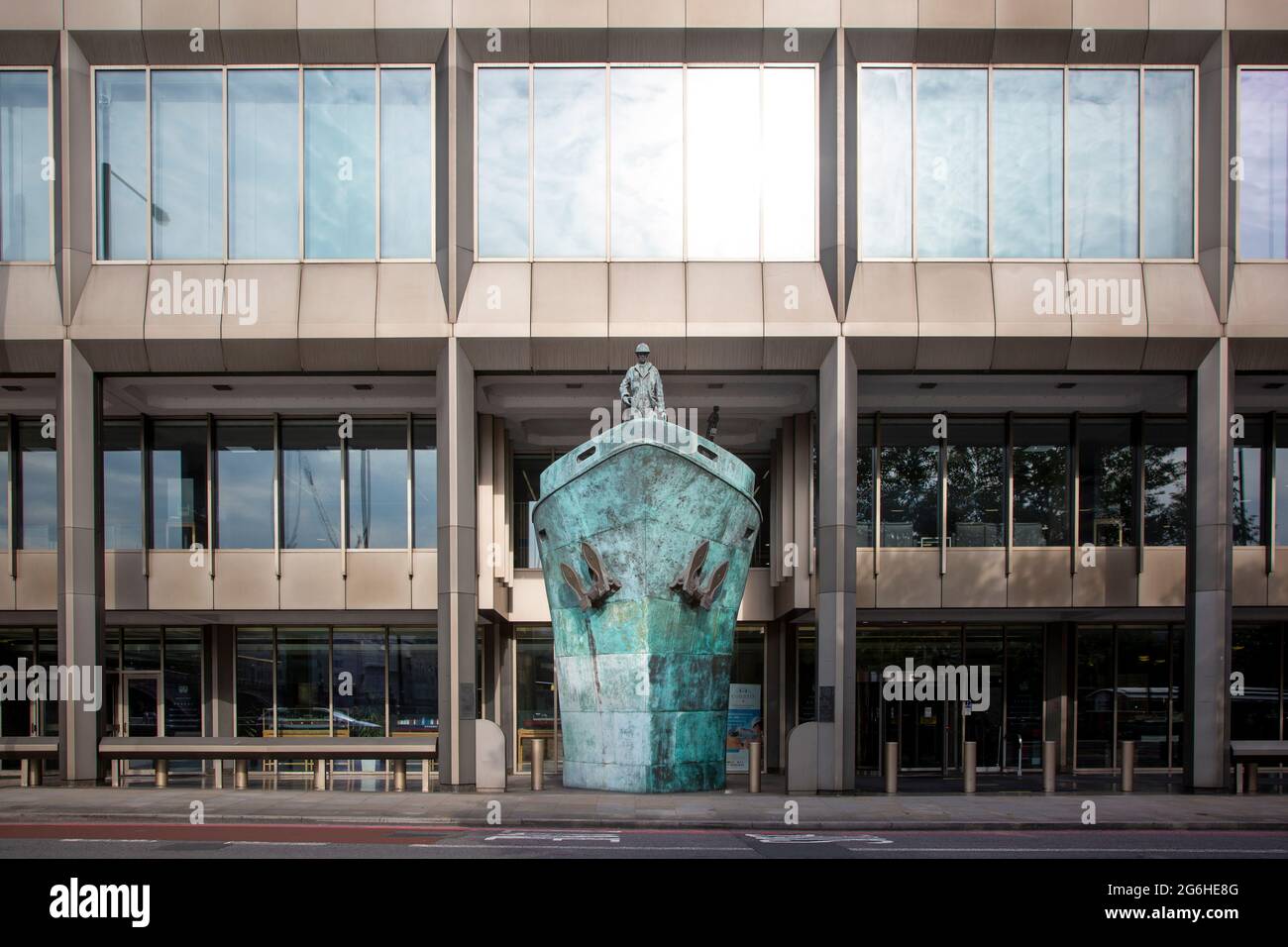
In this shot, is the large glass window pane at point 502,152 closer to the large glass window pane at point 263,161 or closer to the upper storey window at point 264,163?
the upper storey window at point 264,163

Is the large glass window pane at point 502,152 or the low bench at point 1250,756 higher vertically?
the large glass window pane at point 502,152

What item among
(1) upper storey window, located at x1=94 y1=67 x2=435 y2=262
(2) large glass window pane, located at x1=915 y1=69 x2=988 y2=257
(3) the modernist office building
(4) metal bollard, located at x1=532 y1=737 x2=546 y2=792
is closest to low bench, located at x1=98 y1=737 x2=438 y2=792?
(3) the modernist office building

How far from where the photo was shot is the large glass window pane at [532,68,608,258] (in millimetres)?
20719

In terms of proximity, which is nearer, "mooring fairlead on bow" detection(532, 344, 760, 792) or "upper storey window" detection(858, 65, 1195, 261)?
"mooring fairlead on bow" detection(532, 344, 760, 792)

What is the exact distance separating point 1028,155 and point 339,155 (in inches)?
498

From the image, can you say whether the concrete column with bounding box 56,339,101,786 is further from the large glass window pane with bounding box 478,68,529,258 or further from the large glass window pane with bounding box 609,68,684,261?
the large glass window pane with bounding box 609,68,684,261

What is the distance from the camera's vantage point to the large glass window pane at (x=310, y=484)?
25016mm

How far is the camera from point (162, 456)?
25.5 meters

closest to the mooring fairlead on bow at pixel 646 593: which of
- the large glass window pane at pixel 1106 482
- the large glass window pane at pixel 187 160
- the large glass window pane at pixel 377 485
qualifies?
the large glass window pane at pixel 377 485

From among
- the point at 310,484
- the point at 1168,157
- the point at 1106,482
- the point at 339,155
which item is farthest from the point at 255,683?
the point at 1168,157

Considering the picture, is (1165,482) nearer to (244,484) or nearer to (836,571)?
(836,571)

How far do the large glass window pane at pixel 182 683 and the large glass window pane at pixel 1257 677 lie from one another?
23.5 meters

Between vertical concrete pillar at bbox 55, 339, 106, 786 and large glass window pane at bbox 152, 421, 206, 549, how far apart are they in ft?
14.3

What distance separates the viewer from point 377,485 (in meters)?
25.3
